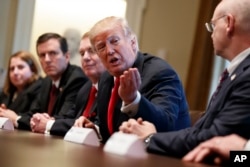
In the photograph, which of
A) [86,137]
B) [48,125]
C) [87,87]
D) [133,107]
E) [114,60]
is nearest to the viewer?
[86,137]

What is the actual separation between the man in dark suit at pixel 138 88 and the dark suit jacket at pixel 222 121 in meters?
0.32

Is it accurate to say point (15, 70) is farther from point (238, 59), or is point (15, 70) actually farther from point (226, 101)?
point (226, 101)

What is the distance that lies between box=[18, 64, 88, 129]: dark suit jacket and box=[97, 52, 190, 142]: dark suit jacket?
2.42ft

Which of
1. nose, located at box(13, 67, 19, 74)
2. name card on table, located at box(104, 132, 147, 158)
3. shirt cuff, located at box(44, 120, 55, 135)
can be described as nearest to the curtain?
nose, located at box(13, 67, 19, 74)

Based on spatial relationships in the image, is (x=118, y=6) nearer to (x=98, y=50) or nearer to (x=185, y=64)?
(x=185, y=64)

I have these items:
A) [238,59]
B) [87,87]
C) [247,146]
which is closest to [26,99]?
[87,87]

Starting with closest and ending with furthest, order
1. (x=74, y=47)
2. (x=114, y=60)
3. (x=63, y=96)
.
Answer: (x=114, y=60)
(x=63, y=96)
(x=74, y=47)

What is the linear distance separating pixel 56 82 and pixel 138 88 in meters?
1.54

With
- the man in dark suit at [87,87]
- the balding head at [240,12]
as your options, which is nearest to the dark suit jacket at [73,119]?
the man in dark suit at [87,87]

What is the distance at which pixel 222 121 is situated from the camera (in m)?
1.40

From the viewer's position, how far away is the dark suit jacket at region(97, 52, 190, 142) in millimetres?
1865

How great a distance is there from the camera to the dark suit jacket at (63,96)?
3.00 m

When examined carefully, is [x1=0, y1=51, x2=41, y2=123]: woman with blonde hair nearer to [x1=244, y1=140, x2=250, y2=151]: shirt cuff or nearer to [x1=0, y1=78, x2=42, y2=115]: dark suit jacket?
[x1=0, y1=78, x2=42, y2=115]: dark suit jacket

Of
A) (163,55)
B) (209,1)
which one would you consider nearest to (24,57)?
(163,55)
